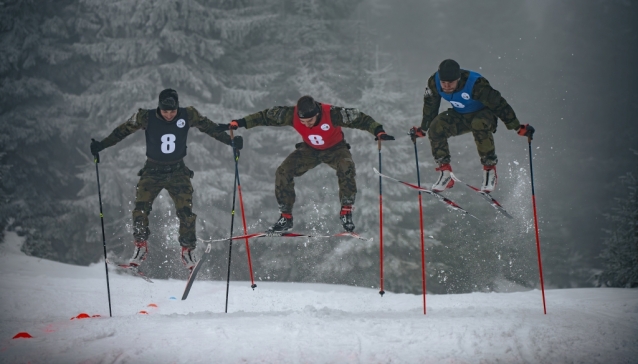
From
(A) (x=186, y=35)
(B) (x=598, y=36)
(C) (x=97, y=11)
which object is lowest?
(A) (x=186, y=35)

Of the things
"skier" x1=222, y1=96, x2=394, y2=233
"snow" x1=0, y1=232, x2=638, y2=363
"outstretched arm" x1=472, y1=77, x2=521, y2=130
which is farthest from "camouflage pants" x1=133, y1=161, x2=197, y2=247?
"outstretched arm" x1=472, y1=77, x2=521, y2=130

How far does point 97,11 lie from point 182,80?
4449 millimetres

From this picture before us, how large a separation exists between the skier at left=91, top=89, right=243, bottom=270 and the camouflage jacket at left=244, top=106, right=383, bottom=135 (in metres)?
0.60

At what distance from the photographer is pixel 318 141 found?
324 inches

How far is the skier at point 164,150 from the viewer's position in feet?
26.7

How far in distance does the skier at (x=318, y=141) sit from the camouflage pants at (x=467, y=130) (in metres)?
0.97

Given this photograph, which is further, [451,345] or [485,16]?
[485,16]

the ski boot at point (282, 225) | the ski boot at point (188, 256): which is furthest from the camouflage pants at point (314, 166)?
the ski boot at point (188, 256)

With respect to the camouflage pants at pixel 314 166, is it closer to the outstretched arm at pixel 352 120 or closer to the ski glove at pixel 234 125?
the outstretched arm at pixel 352 120

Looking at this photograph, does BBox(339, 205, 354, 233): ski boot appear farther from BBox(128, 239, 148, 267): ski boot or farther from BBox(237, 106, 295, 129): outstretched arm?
BBox(128, 239, 148, 267): ski boot

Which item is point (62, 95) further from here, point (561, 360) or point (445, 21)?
point (445, 21)

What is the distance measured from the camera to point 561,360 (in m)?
5.76

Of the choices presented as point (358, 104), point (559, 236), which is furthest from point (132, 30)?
point (559, 236)

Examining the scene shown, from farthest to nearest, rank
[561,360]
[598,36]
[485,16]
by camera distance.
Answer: [485,16], [598,36], [561,360]
